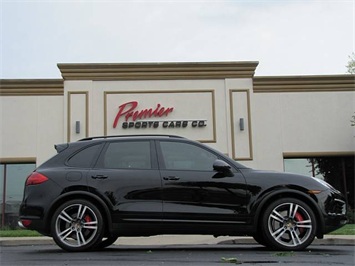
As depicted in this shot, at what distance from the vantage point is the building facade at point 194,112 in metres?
17.5

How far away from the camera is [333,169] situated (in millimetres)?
17938

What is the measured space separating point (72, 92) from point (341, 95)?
9.07m

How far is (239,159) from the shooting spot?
17422 mm

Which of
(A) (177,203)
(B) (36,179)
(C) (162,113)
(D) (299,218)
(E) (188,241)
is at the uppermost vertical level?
(C) (162,113)

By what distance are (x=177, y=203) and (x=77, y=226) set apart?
1343 mm

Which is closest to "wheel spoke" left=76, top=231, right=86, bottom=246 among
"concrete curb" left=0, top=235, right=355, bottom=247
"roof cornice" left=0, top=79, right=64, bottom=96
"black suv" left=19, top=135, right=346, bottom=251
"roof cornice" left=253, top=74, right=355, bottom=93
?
"black suv" left=19, top=135, right=346, bottom=251

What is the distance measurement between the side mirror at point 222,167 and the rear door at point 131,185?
30.4 inches

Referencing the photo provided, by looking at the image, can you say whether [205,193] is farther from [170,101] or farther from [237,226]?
[170,101]

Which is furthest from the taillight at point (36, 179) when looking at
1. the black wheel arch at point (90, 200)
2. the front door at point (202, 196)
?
the front door at point (202, 196)

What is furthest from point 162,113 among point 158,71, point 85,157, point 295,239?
point 295,239

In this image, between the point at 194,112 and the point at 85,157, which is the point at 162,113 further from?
the point at 85,157

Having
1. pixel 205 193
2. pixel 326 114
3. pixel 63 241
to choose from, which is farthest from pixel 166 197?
pixel 326 114

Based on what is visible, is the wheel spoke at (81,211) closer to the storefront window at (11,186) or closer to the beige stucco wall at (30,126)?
the beige stucco wall at (30,126)

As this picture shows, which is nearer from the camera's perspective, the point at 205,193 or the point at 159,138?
the point at 205,193
